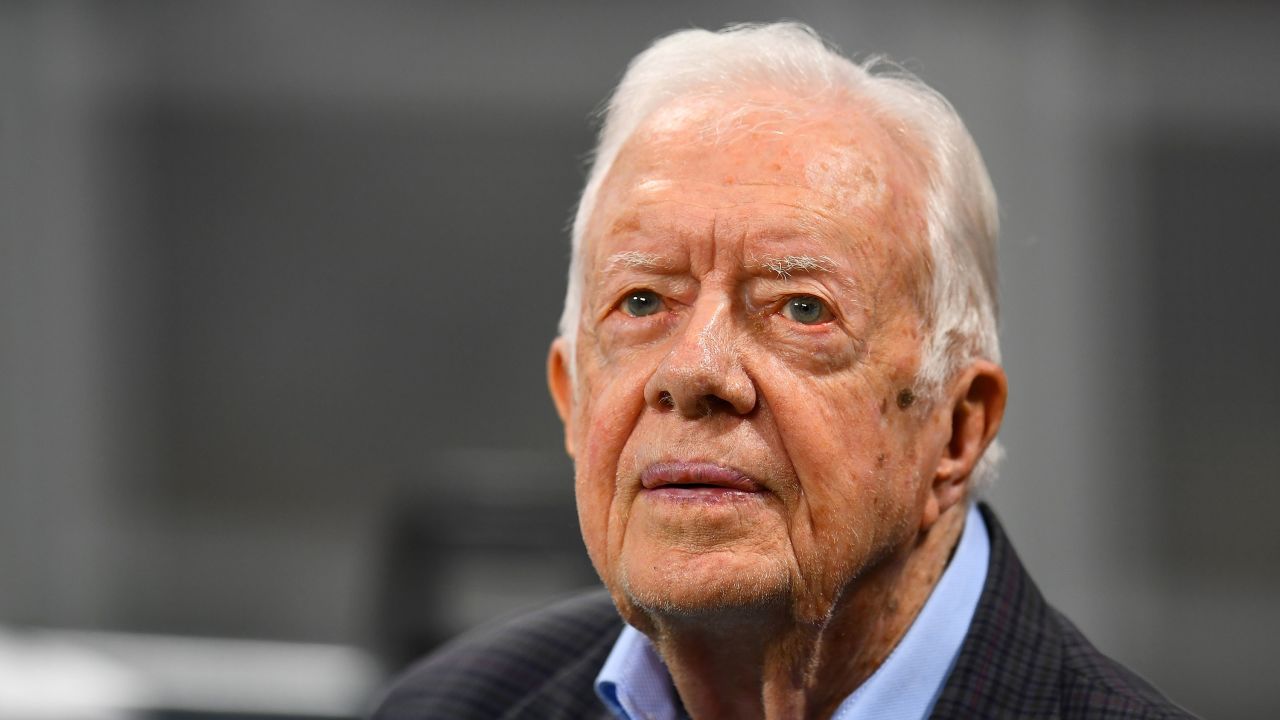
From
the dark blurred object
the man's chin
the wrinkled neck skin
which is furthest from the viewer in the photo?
the dark blurred object

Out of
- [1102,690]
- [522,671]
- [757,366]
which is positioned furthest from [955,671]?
[522,671]

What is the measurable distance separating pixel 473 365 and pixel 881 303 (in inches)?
167

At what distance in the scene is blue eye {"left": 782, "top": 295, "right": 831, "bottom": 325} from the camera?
162 centimetres

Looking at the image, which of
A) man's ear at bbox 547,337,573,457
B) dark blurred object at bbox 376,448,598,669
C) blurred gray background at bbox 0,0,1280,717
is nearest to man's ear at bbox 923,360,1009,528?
man's ear at bbox 547,337,573,457

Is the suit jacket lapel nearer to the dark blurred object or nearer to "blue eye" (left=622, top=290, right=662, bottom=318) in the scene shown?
"blue eye" (left=622, top=290, right=662, bottom=318)

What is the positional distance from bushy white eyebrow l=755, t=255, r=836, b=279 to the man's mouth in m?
0.23

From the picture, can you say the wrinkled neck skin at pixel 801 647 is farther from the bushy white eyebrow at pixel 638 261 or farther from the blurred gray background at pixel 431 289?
the blurred gray background at pixel 431 289

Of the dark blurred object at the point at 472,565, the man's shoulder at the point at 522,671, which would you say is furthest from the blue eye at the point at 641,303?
the dark blurred object at the point at 472,565

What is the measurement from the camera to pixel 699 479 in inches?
61.5

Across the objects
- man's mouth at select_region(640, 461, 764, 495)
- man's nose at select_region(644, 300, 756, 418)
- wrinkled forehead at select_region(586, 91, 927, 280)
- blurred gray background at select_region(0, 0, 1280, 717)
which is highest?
wrinkled forehead at select_region(586, 91, 927, 280)

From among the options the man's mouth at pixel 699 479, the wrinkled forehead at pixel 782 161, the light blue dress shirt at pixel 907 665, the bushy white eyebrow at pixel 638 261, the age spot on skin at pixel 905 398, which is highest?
the wrinkled forehead at pixel 782 161

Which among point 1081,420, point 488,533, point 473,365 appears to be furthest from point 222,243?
point 1081,420

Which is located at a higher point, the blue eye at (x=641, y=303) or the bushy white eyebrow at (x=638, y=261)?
the bushy white eyebrow at (x=638, y=261)

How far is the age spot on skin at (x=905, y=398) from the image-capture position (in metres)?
1.65
